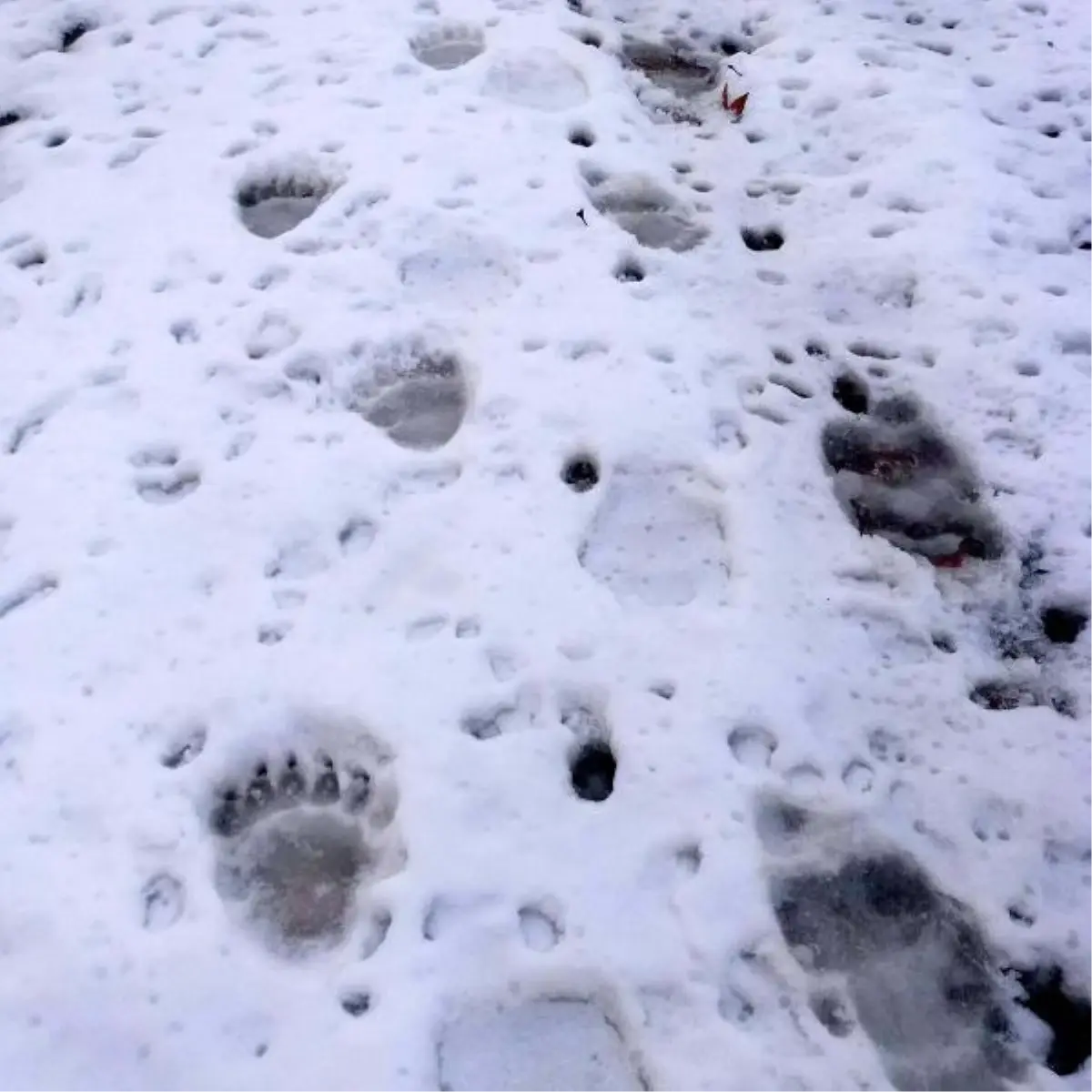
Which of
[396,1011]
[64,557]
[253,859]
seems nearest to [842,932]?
[396,1011]

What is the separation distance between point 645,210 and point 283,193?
1037 millimetres

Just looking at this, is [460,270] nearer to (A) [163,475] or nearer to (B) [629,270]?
(B) [629,270]

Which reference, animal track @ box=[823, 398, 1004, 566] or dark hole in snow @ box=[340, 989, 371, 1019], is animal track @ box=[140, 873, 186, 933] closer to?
dark hole in snow @ box=[340, 989, 371, 1019]

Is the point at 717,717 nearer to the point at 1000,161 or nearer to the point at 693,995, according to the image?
the point at 693,995

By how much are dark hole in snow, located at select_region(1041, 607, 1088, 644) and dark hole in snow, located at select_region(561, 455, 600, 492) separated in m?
1.02

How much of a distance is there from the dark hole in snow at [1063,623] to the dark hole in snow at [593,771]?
1.01 m

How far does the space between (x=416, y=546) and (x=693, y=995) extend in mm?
1076

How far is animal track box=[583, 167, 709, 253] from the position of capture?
10.7ft

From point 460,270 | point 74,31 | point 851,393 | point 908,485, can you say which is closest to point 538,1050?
point 908,485

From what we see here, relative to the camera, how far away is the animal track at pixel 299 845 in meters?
2.05

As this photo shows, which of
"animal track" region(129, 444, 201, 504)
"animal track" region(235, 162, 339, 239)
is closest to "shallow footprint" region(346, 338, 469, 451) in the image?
"animal track" region(129, 444, 201, 504)

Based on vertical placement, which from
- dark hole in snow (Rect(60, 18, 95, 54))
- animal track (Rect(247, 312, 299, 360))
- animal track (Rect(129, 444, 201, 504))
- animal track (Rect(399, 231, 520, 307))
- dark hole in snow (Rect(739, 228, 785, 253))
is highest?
dark hole in snow (Rect(60, 18, 95, 54))

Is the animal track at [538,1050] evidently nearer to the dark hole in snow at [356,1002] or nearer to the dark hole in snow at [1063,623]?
the dark hole in snow at [356,1002]

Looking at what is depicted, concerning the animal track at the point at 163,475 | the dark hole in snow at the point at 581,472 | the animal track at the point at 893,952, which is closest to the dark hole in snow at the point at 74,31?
the animal track at the point at 163,475
